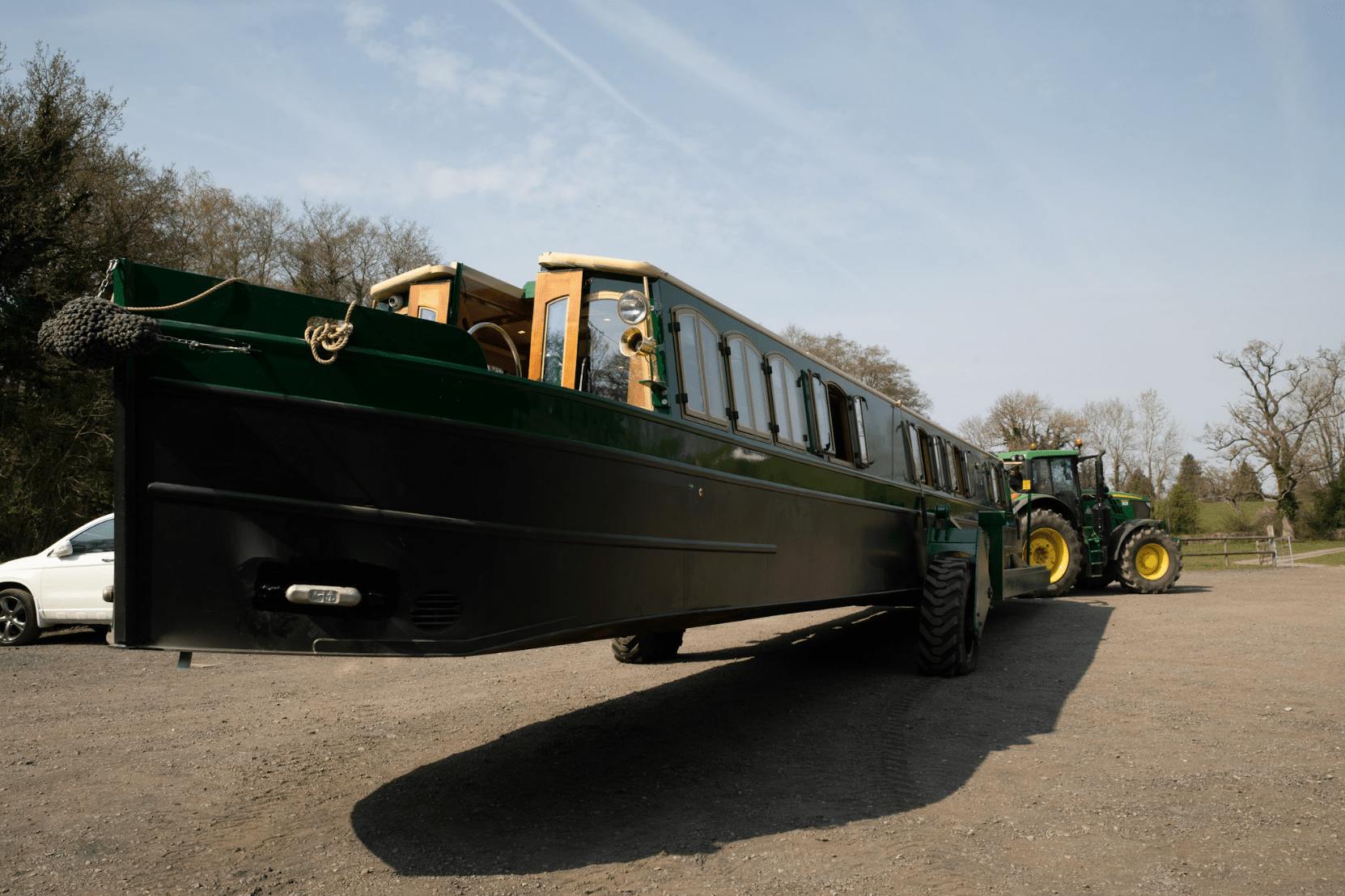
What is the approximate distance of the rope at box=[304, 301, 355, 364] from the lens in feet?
13.3

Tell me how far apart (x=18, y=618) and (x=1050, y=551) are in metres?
16.9

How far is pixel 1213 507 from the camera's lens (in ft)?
203

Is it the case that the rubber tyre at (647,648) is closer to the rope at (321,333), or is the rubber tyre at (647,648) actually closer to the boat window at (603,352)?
the boat window at (603,352)

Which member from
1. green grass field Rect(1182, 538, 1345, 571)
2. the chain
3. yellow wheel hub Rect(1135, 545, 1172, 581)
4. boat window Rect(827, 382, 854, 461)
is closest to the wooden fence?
green grass field Rect(1182, 538, 1345, 571)

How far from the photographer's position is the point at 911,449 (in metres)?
11.3

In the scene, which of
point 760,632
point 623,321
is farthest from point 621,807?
point 760,632

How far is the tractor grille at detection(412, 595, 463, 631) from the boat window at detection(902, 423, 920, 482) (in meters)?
7.38

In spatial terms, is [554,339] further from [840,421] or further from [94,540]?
[94,540]

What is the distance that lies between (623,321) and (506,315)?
3.45 feet

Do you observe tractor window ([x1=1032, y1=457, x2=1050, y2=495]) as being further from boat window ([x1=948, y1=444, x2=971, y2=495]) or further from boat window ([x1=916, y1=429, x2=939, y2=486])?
boat window ([x1=916, y1=429, x2=939, y2=486])

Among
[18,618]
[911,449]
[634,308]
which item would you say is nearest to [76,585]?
[18,618]

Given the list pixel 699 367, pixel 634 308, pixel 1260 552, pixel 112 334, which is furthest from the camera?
pixel 1260 552

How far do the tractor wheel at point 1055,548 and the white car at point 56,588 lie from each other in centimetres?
1507

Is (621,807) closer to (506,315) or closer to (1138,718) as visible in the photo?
(506,315)
